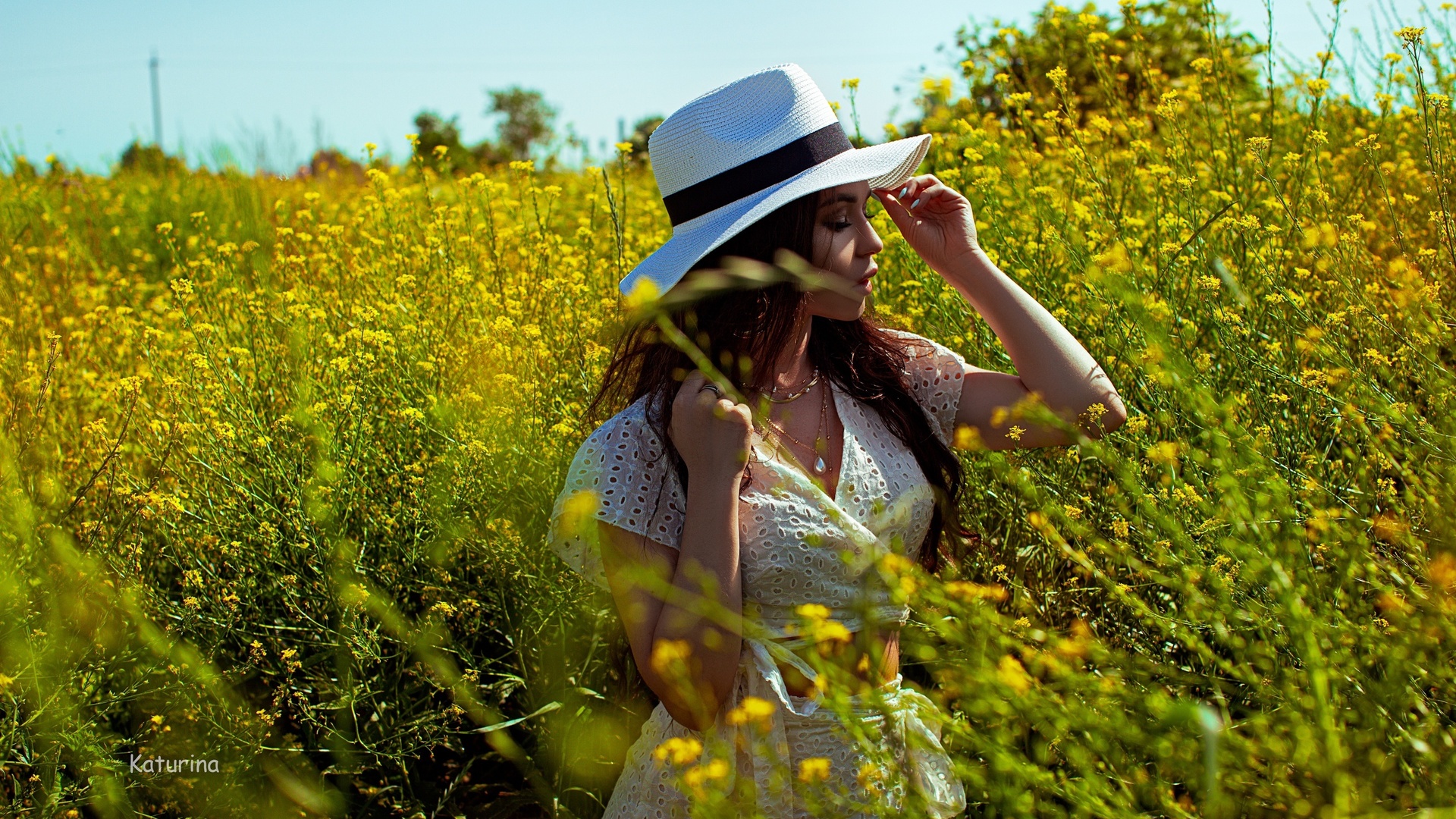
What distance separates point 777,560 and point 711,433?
0.21 metres

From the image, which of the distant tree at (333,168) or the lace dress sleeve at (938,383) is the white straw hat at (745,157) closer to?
the lace dress sleeve at (938,383)

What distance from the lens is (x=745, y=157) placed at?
1.54 meters

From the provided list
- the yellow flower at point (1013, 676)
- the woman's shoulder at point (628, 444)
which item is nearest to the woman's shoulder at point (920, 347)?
the woman's shoulder at point (628, 444)

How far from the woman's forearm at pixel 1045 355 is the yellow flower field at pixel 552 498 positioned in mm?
68

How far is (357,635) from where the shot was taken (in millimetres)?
1862

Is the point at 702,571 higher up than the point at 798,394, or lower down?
lower down

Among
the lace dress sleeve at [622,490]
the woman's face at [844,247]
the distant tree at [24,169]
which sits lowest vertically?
the lace dress sleeve at [622,490]

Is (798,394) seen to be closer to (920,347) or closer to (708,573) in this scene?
(920,347)

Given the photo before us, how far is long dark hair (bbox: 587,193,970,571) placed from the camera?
1533mm

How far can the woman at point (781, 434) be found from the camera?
140 cm

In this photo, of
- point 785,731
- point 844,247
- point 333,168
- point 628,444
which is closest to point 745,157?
point 844,247

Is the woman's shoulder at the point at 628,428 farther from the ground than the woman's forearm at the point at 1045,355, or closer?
closer

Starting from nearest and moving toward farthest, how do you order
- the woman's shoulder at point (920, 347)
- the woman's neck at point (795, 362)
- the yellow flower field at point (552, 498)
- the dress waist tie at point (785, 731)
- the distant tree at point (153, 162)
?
the yellow flower field at point (552, 498) < the dress waist tie at point (785, 731) < the woman's neck at point (795, 362) < the woman's shoulder at point (920, 347) < the distant tree at point (153, 162)

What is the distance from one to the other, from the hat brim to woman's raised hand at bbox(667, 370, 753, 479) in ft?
0.56
